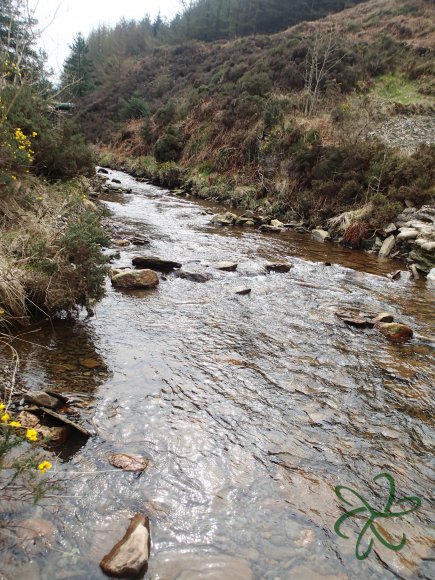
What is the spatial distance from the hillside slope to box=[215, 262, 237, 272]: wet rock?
15.8ft

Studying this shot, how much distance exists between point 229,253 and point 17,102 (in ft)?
17.5

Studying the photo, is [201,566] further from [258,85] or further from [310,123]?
[258,85]

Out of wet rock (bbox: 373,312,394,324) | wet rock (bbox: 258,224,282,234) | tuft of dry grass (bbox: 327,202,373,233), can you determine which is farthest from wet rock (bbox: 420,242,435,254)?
wet rock (bbox: 258,224,282,234)

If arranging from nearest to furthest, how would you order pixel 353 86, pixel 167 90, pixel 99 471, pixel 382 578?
1. pixel 382 578
2. pixel 99 471
3. pixel 353 86
4. pixel 167 90

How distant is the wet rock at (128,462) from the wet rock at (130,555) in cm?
45

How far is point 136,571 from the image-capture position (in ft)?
5.99

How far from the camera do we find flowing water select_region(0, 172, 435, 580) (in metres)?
2.03

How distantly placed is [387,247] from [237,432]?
309 inches

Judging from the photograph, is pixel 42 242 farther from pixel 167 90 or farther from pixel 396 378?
pixel 167 90

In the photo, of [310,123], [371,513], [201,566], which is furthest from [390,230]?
[201,566]

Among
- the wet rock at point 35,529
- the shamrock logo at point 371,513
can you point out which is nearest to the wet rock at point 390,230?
the shamrock logo at point 371,513

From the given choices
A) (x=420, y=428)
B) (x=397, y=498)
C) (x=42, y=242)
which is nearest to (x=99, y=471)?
(x=397, y=498)

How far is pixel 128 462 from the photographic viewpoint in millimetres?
2533

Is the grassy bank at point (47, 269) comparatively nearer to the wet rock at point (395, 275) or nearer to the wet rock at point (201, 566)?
the wet rock at point (201, 566)
